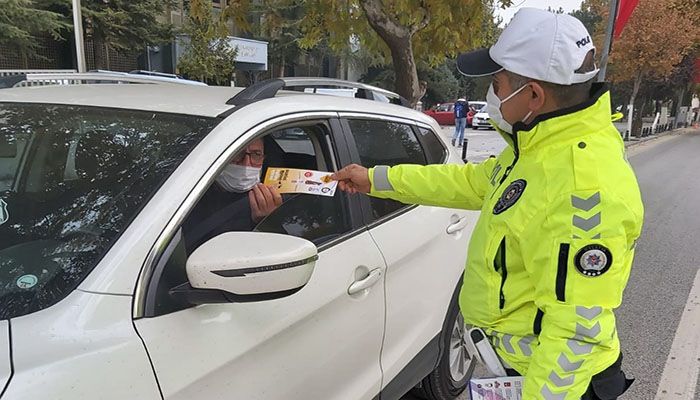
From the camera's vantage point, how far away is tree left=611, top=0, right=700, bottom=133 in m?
21.4

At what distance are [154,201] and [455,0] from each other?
16.2 feet

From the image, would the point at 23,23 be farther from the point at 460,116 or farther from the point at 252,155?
the point at 252,155

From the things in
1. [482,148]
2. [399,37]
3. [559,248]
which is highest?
[399,37]

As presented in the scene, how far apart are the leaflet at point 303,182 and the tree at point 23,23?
500 inches

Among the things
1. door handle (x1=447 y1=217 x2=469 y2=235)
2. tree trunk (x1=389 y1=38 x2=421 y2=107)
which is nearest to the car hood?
door handle (x1=447 y1=217 x2=469 y2=235)

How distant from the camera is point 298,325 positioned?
172 cm

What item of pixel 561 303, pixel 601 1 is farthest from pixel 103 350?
pixel 601 1

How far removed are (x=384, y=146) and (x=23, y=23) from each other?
13878 mm

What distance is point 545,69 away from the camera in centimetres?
144

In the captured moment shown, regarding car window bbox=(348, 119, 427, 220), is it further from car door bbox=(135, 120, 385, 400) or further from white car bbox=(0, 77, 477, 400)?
car door bbox=(135, 120, 385, 400)

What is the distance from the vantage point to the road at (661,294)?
3.59 meters

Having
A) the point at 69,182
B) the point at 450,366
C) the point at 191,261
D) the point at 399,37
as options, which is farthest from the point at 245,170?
the point at 399,37

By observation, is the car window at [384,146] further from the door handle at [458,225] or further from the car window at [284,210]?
the door handle at [458,225]

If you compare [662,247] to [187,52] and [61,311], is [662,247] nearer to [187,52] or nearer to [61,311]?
[61,311]
